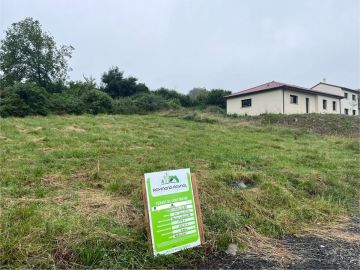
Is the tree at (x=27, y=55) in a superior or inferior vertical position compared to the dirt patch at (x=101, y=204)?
superior

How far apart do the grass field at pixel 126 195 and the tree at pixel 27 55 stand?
828 inches

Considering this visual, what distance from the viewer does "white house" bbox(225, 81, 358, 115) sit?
22.0 meters

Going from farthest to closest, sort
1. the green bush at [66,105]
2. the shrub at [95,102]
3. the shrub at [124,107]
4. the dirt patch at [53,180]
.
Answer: the shrub at [124,107] → the shrub at [95,102] → the green bush at [66,105] → the dirt patch at [53,180]

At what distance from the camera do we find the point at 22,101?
15047 millimetres

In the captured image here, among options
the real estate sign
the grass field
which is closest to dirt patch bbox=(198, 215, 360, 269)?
the grass field

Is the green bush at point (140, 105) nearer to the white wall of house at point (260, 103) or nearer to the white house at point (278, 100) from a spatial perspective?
the white wall of house at point (260, 103)

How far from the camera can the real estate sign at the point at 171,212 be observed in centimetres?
296

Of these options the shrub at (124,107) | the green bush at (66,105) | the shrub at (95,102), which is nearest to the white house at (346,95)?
the shrub at (124,107)

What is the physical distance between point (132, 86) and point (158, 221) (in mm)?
25565

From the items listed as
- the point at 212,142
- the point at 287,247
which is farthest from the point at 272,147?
the point at 287,247

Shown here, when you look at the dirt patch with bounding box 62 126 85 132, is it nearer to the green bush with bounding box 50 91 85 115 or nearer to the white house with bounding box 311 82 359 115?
the green bush with bounding box 50 91 85 115

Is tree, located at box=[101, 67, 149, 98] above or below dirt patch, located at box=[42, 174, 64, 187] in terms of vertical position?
above

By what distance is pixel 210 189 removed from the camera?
451 centimetres

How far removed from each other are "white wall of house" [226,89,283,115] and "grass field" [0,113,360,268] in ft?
46.0
